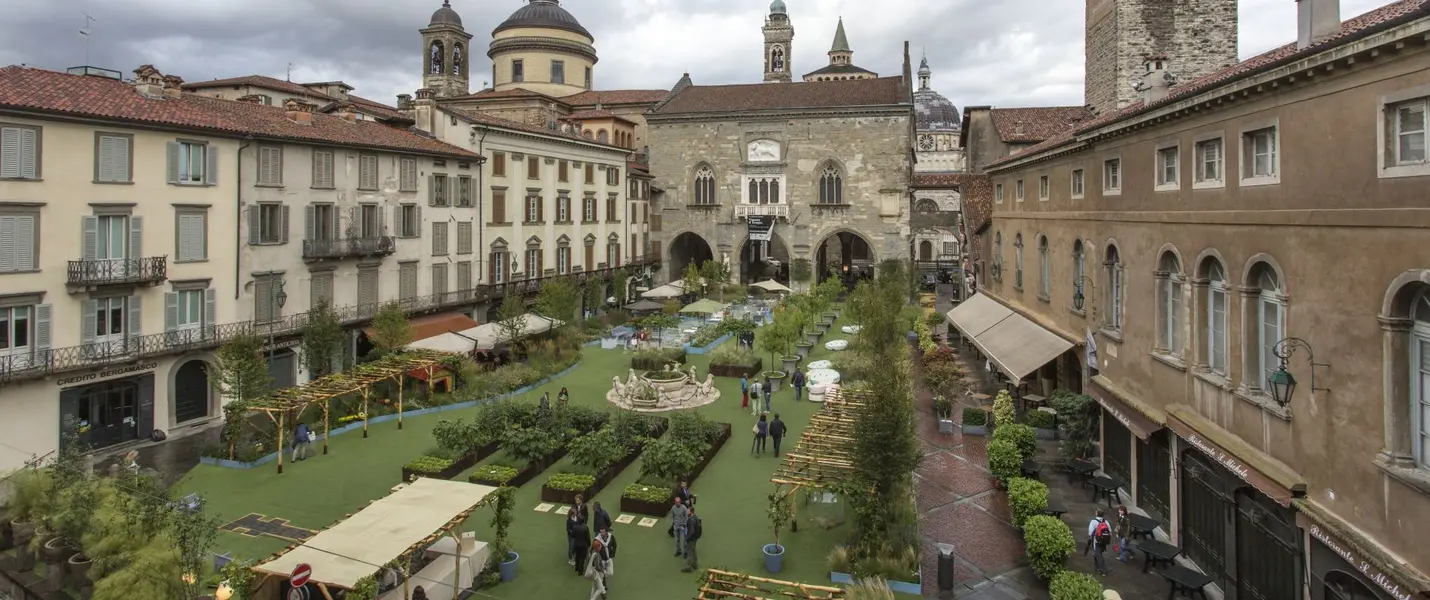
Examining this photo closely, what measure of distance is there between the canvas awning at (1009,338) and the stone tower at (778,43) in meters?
67.8

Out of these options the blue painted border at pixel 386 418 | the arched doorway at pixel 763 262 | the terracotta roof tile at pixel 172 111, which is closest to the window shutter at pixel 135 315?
the terracotta roof tile at pixel 172 111

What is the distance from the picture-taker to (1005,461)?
59.8 ft

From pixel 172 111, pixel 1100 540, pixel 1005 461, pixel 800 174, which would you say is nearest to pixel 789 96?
pixel 800 174

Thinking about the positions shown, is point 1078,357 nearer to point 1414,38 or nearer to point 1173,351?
point 1173,351

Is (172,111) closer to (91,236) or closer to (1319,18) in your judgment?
(91,236)

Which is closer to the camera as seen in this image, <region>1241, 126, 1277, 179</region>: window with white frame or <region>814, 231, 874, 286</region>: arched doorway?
<region>1241, 126, 1277, 179</region>: window with white frame

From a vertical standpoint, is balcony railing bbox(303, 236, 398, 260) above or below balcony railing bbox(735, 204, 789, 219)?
below

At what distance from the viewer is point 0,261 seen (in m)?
21.9

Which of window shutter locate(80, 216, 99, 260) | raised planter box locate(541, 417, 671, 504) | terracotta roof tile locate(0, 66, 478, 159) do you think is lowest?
raised planter box locate(541, 417, 671, 504)

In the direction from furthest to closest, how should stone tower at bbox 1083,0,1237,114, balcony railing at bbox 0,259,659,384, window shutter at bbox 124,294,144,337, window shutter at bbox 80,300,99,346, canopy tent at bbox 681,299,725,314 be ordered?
canopy tent at bbox 681,299,725,314, stone tower at bbox 1083,0,1237,114, window shutter at bbox 124,294,144,337, window shutter at bbox 80,300,99,346, balcony railing at bbox 0,259,659,384

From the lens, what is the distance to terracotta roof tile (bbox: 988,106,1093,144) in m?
38.1

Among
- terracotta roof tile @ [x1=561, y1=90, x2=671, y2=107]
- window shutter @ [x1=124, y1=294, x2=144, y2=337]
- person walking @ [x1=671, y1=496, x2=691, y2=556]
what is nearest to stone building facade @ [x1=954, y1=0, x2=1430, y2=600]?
person walking @ [x1=671, y1=496, x2=691, y2=556]

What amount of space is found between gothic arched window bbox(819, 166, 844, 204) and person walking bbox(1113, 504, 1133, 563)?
1753 inches

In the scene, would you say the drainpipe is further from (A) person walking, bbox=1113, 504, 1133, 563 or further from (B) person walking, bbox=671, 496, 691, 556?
(A) person walking, bbox=1113, 504, 1133, 563
